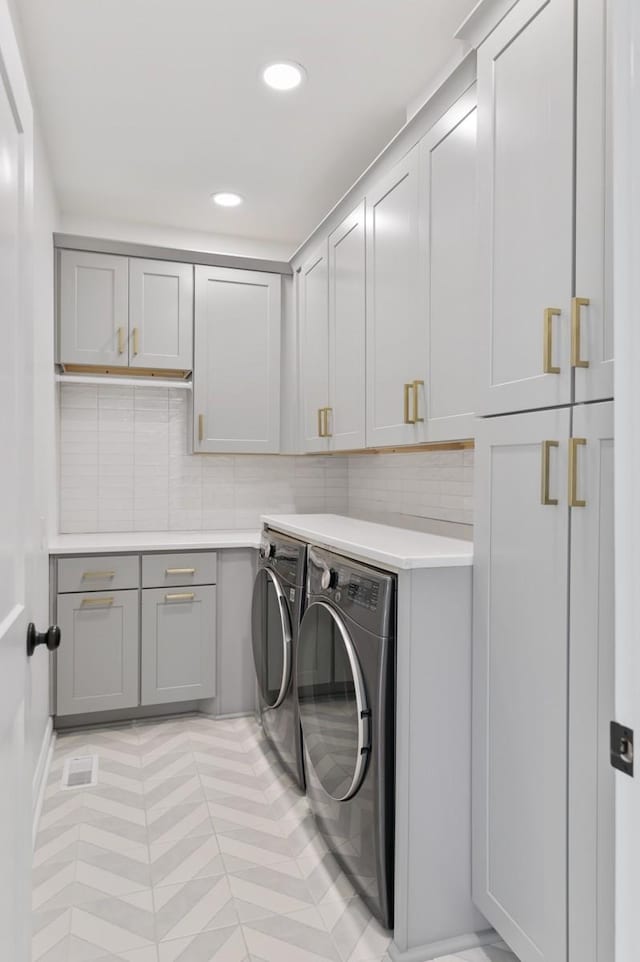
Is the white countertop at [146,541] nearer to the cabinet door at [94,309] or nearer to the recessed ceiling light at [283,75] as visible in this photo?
the cabinet door at [94,309]

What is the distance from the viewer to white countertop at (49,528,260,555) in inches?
114

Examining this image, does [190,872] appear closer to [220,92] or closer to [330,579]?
[330,579]

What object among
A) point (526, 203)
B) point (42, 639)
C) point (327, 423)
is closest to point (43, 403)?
point (327, 423)

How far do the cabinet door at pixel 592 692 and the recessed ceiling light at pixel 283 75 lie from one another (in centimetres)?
172

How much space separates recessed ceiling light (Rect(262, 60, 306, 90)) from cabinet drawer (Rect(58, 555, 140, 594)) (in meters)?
2.09

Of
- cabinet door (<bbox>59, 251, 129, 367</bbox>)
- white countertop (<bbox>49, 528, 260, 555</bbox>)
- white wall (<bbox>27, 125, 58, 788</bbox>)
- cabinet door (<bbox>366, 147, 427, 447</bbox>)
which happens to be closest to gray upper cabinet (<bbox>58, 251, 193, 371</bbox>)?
cabinet door (<bbox>59, 251, 129, 367</bbox>)

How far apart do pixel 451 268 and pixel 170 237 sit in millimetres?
2358

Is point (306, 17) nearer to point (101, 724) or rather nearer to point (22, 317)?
point (22, 317)

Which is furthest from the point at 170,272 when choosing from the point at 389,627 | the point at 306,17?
the point at 389,627

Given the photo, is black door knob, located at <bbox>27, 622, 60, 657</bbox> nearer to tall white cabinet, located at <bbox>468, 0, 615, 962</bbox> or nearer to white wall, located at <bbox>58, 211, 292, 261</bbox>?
tall white cabinet, located at <bbox>468, 0, 615, 962</bbox>

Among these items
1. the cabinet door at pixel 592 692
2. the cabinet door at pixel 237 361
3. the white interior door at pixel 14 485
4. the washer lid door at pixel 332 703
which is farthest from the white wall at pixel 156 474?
the cabinet door at pixel 592 692

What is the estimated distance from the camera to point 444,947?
1.56m

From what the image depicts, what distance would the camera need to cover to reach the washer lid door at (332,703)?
5.41ft

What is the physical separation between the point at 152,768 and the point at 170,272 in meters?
2.42
